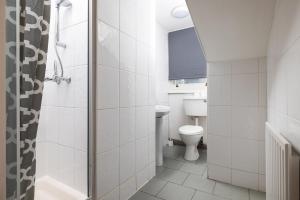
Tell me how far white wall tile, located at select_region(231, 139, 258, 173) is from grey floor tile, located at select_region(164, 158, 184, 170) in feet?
2.09

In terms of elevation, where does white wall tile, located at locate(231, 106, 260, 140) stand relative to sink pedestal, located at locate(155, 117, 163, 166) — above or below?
above

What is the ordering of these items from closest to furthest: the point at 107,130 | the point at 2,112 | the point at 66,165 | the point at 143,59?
1. the point at 2,112
2. the point at 107,130
3. the point at 66,165
4. the point at 143,59

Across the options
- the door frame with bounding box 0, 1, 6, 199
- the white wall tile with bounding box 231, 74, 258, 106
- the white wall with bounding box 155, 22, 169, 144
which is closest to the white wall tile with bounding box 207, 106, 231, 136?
the white wall tile with bounding box 231, 74, 258, 106

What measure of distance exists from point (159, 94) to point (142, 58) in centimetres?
118

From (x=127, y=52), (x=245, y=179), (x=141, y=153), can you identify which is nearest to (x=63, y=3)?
(x=127, y=52)

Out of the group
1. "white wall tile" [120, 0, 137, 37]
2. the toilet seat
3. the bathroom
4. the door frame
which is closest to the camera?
the door frame

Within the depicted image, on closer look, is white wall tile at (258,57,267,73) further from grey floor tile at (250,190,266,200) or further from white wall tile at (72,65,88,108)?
white wall tile at (72,65,88,108)

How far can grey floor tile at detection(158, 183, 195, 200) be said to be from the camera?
145cm

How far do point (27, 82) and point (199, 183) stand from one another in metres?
1.64

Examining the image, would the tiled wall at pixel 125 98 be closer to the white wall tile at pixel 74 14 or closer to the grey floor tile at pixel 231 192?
the white wall tile at pixel 74 14

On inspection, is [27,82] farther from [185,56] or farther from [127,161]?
[185,56]

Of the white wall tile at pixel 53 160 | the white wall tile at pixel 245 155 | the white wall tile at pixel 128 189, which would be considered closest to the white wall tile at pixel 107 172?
the white wall tile at pixel 128 189

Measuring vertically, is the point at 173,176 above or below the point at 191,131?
below

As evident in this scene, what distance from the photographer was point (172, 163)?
7.05 feet
